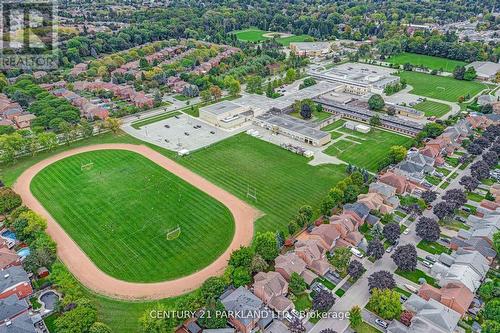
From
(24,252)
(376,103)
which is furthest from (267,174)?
(376,103)

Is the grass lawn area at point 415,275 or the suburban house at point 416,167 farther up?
the suburban house at point 416,167

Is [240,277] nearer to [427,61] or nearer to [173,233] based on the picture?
[173,233]

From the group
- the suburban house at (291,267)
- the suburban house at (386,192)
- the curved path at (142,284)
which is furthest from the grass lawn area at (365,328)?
the suburban house at (386,192)

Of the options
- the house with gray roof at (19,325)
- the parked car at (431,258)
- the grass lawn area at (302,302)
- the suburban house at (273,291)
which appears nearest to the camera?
the house with gray roof at (19,325)

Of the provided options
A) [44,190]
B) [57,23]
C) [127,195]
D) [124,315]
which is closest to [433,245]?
[124,315]

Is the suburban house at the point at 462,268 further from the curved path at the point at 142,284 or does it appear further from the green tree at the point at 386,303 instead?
the curved path at the point at 142,284

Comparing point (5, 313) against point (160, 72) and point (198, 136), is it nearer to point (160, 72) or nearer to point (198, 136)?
point (198, 136)

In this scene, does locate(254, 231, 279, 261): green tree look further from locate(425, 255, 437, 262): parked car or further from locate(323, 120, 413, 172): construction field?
locate(323, 120, 413, 172): construction field
